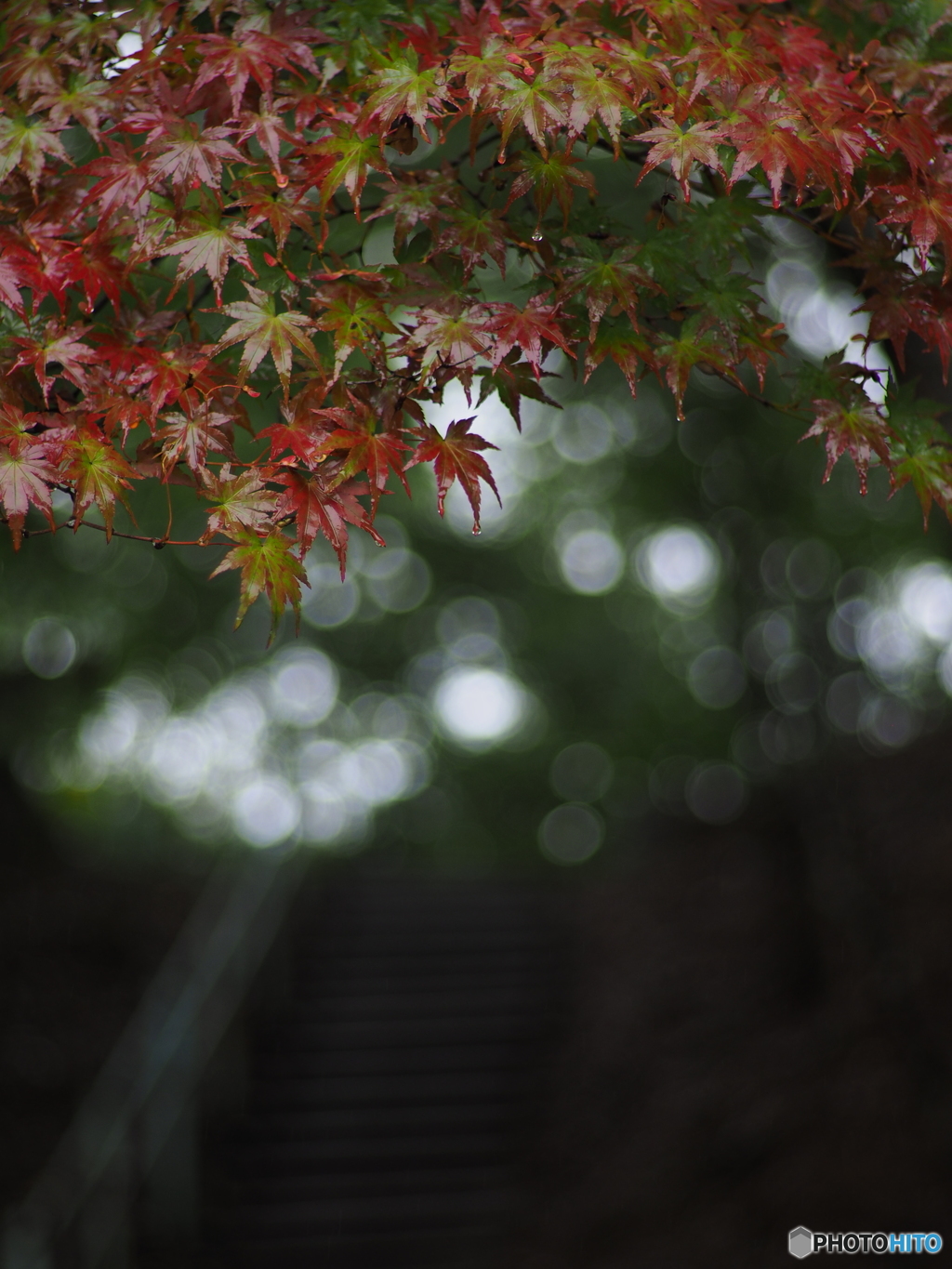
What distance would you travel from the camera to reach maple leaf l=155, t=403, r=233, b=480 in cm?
131

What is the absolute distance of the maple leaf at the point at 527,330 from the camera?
128 centimetres

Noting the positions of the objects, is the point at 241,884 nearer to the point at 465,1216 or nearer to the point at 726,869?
the point at 465,1216

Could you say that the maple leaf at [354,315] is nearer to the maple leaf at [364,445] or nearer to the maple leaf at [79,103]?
the maple leaf at [364,445]

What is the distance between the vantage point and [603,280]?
4.38 ft

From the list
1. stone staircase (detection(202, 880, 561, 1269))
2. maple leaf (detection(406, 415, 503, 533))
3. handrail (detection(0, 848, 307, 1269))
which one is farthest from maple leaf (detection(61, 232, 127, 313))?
stone staircase (detection(202, 880, 561, 1269))

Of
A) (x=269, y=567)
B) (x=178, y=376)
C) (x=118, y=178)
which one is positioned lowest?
(x=269, y=567)

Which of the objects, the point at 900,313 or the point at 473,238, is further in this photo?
the point at 900,313

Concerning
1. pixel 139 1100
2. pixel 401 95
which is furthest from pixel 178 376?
pixel 139 1100

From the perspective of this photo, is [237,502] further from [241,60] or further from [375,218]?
[241,60]

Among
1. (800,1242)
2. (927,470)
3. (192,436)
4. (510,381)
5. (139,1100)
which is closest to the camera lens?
(192,436)

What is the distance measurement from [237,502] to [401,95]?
58cm

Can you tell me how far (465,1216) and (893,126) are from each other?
209 inches

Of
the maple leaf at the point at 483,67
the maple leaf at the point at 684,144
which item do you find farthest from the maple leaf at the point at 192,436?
the maple leaf at the point at 684,144

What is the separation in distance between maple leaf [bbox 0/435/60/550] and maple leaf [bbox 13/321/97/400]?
0.09 m
